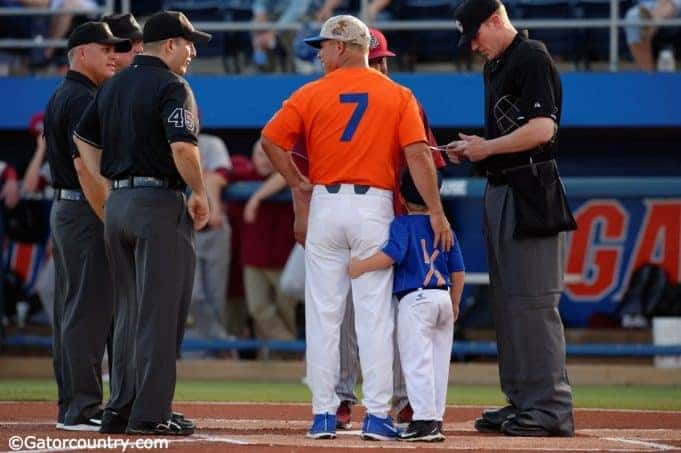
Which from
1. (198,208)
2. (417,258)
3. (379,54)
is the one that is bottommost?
(417,258)

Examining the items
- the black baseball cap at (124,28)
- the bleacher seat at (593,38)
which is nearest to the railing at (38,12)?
the bleacher seat at (593,38)

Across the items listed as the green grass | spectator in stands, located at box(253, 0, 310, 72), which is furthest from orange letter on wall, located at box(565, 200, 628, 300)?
spectator in stands, located at box(253, 0, 310, 72)

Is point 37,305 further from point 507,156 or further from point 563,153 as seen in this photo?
point 507,156

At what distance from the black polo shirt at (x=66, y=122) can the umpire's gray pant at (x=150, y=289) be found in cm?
71

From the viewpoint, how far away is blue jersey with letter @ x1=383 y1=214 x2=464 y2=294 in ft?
23.9

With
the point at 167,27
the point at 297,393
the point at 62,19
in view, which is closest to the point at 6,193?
the point at 62,19

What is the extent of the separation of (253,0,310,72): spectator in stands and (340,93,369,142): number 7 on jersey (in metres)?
7.43

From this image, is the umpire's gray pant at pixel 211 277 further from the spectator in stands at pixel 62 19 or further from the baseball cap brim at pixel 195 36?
the baseball cap brim at pixel 195 36

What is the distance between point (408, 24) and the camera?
14.0 metres

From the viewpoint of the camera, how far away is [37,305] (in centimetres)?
1447

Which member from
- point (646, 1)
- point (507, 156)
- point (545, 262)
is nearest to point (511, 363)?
point (545, 262)

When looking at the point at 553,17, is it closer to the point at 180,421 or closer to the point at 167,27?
the point at 167,27

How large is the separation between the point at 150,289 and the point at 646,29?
8029 millimetres

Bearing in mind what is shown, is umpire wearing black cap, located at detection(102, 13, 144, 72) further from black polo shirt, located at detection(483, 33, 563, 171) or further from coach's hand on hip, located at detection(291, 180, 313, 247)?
black polo shirt, located at detection(483, 33, 563, 171)
